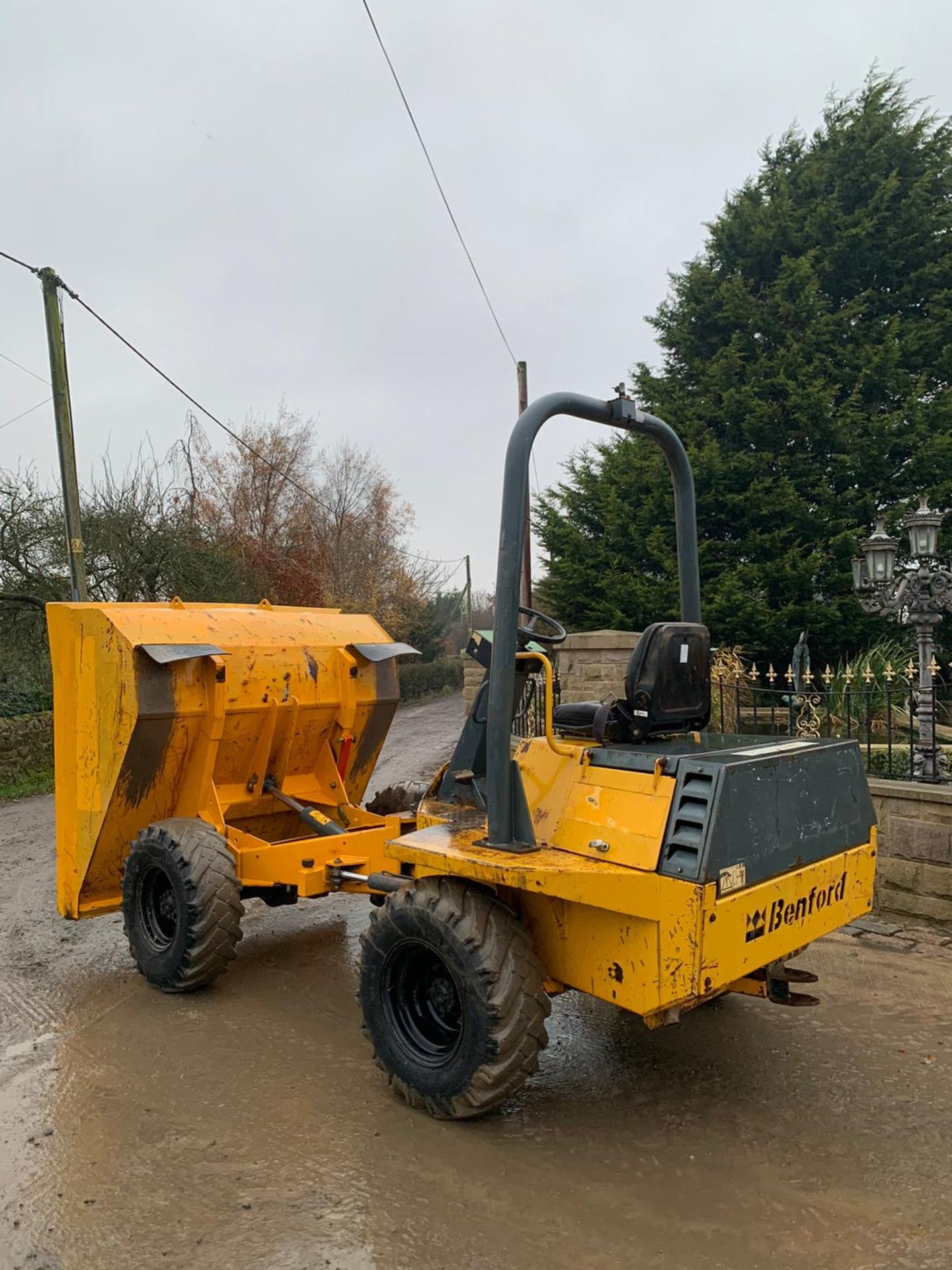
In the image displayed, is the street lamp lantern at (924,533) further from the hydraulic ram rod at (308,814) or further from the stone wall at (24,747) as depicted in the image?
the stone wall at (24,747)

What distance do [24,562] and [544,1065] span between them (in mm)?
13732

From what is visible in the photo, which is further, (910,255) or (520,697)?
(910,255)

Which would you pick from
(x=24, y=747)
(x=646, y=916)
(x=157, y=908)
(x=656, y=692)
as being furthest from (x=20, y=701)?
Result: (x=646, y=916)

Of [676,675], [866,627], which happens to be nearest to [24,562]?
[866,627]

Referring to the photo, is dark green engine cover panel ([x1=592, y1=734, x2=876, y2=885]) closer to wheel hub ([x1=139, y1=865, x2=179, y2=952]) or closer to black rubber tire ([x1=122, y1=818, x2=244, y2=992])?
black rubber tire ([x1=122, y1=818, x2=244, y2=992])

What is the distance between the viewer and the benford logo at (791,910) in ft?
10.0

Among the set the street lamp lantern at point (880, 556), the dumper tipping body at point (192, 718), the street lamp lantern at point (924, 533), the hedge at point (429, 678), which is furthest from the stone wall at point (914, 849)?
the hedge at point (429, 678)

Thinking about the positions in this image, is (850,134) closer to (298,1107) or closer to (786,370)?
(786,370)

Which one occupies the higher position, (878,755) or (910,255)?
(910,255)

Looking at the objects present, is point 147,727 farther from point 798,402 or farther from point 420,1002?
point 798,402

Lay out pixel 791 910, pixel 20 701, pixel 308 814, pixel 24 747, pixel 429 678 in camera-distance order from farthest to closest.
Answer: pixel 429 678
pixel 20 701
pixel 24 747
pixel 308 814
pixel 791 910

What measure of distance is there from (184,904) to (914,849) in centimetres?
427

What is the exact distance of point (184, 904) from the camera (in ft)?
14.5

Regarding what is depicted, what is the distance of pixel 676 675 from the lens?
3.52m
